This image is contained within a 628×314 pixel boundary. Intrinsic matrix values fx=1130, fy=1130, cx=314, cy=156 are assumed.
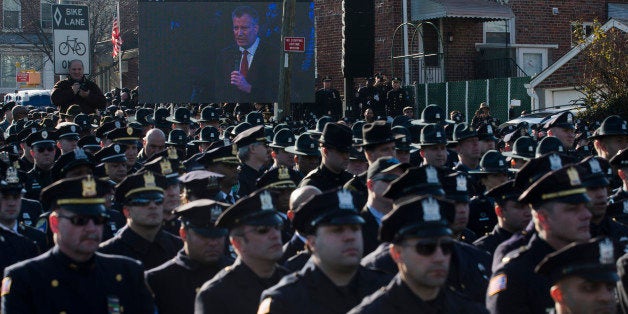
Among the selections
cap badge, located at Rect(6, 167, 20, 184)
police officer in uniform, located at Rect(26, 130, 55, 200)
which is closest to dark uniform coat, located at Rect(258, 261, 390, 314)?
cap badge, located at Rect(6, 167, 20, 184)

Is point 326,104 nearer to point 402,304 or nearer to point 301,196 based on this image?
point 301,196

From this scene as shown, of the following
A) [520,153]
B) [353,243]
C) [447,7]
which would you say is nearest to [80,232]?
[353,243]

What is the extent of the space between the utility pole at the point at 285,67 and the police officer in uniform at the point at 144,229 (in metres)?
13.2

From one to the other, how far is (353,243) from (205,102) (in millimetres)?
19939

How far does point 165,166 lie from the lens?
962 centimetres

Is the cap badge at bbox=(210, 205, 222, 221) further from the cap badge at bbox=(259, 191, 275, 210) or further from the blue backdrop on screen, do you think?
the blue backdrop on screen

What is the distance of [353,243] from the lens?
6.08 metres

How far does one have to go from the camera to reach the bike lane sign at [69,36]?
21.4 m

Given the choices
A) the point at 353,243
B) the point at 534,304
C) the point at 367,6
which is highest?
the point at 367,6

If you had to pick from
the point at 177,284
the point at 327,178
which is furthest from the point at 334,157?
the point at 177,284

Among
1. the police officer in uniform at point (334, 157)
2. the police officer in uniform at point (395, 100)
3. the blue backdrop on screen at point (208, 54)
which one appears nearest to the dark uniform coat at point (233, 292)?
the police officer in uniform at point (334, 157)

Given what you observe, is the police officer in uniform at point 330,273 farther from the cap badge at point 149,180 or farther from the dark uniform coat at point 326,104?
the dark uniform coat at point 326,104

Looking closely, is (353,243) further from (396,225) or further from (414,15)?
(414,15)

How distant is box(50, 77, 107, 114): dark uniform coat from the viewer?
18.6m
